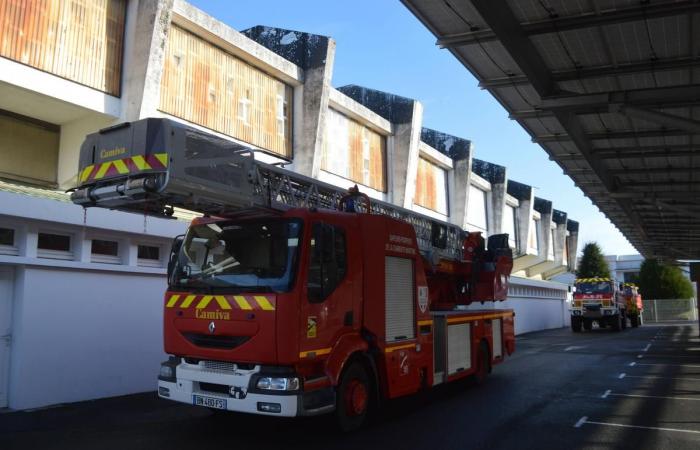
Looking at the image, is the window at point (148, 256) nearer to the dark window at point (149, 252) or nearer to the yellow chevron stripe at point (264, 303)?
the dark window at point (149, 252)

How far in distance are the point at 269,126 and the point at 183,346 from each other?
33.6 ft

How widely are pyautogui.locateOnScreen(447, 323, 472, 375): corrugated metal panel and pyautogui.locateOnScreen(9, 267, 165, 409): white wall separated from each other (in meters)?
5.47

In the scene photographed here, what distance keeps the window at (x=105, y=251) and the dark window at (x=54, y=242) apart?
18.0 inches

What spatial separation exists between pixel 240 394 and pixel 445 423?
310 cm

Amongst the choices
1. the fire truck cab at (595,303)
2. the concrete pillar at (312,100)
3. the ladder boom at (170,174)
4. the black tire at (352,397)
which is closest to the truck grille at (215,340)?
the black tire at (352,397)

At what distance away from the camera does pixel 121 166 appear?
6410mm

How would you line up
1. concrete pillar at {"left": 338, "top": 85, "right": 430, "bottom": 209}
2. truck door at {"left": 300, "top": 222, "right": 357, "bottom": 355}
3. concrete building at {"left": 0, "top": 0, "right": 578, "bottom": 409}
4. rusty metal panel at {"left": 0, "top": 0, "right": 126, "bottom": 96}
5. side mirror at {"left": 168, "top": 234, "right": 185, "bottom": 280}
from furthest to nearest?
concrete pillar at {"left": 338, "top": 85, "right": 430, "bottom": 209} < rusty metal panel at {"left": 0, "top": 0, "right": 126, "bottom": 96} < concrete building at {"left": 0, "top": 0, "right": 578, "bottom": 409} < side mirror at {"left": 168, "top": 234, "right": 185, "bottom": 280} < truck door at {"left": 300, "top": 222, "right": 357, "bottom": 355}

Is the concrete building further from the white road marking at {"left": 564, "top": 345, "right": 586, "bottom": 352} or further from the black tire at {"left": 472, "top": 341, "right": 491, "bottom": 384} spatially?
the white road marking at {"left": 564, "top": 345, "right": 586, "bottom": 352}

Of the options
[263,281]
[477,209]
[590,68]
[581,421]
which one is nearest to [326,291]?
[263,281]

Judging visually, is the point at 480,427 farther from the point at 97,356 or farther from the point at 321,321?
the point at 97,356

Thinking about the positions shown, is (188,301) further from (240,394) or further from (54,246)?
(54,246)

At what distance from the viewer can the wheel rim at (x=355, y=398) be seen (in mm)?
7258

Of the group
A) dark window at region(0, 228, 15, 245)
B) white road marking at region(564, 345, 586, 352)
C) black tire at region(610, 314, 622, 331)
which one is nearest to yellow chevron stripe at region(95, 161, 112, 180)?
dark window at region(0, 228, 15, 245)

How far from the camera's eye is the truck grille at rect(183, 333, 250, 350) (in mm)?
6715
